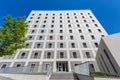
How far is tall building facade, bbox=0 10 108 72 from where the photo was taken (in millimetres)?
21016

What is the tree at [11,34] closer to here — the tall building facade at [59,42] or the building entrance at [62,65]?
the tall building facade at [59,42]

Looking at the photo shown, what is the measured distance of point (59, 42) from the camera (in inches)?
993

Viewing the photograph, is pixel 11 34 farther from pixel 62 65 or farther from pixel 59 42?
pixel 59 42

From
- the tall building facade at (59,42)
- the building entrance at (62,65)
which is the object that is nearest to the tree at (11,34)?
the tall building facade at (59,42)

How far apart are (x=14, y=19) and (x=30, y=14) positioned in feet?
83.0

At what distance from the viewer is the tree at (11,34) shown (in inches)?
429

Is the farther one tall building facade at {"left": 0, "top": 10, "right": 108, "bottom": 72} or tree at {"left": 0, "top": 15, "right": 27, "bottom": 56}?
tall building facade at {"left": 0, "top": 10, "right": 108, "bottom": 72}

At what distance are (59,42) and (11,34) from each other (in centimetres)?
1485

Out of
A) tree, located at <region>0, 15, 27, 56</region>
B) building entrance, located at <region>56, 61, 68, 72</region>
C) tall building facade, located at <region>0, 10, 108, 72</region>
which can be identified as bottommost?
tree, located at <region>0, 15, 27, 56</region>

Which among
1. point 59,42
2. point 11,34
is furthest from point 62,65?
point 11,34

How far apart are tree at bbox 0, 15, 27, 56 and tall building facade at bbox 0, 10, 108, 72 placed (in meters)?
4.88

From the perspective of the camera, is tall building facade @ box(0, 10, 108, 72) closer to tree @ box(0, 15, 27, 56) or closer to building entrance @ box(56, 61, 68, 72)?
building entrance @ box(56, 61, 68, 72)

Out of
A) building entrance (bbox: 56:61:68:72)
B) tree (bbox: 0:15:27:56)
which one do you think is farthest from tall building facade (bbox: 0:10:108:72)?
tree (bbox: 0:15:27:56)

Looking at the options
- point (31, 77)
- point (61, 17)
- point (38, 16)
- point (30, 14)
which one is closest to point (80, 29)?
point (61, 17)
